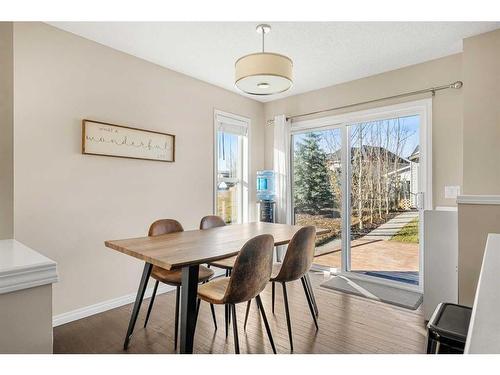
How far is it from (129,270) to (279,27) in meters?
2.66

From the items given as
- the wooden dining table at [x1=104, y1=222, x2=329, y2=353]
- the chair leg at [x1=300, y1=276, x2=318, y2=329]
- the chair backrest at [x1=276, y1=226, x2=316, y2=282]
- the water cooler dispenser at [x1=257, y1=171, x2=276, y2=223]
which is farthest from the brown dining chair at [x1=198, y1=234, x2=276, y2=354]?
the water cooler dispenser at [x1=257, y1=171, x2=276, y2=223]

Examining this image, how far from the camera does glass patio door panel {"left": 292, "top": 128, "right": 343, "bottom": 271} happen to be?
4.06 m

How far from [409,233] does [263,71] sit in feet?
8.62

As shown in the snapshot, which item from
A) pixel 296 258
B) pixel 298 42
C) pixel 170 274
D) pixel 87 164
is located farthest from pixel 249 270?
pixel 298 42

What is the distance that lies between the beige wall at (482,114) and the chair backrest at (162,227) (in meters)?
2.62

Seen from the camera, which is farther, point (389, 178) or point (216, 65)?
point (389, 178)

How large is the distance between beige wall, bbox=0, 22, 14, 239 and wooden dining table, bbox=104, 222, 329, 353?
2.19ft

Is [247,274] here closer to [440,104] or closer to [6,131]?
[6,131]

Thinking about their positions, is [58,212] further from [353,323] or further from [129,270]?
[353,323]

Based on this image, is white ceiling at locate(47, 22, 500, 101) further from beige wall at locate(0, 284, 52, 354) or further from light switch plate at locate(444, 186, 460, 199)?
beige wall at locate(0, 284, 52, 354)

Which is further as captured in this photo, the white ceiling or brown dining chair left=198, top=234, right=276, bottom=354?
the white ceiling

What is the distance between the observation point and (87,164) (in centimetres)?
272

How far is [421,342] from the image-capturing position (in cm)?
227

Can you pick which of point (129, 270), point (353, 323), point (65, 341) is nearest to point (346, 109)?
point (353, 323)
